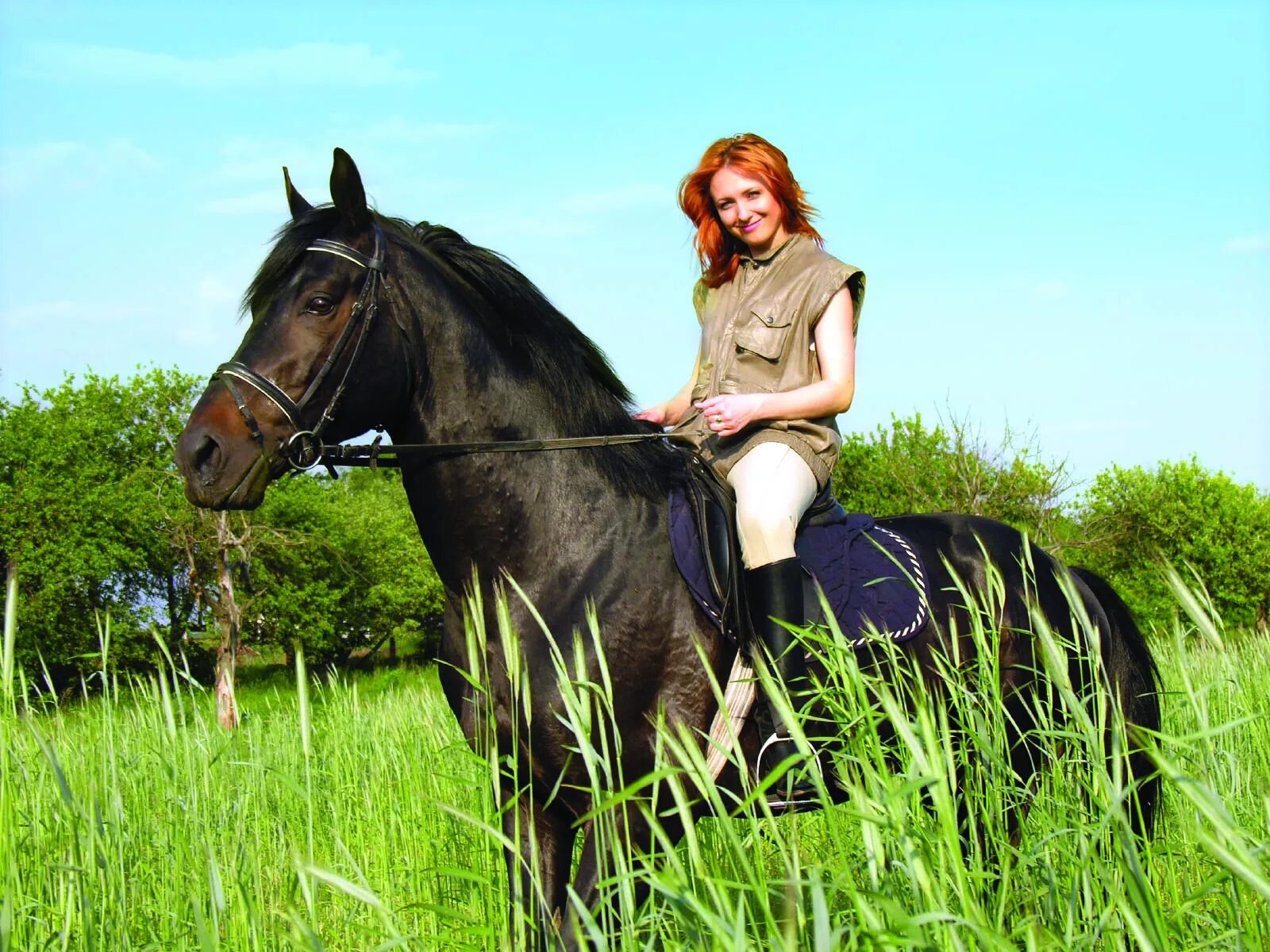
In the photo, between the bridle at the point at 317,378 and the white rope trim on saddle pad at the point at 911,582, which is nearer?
the bridle at the point at 317,378

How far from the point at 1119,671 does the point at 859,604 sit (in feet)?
4.78

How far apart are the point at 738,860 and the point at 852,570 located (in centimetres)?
215

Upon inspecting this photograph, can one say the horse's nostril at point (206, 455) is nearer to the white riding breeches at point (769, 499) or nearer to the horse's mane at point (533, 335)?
the horse's mane at point (533, 335)

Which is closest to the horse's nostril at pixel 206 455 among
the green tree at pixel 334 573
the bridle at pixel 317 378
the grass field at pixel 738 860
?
the bridle at pixel 317 378

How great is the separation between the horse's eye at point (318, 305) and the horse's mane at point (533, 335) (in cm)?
19

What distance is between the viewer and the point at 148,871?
11.7 ft

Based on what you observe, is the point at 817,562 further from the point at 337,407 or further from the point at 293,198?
the point at 293,198

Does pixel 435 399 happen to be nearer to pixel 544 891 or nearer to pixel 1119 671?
pixel 544 891

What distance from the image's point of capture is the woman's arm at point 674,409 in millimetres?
4438

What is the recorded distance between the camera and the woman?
12.2 feet

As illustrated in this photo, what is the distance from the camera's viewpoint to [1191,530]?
39219 mm

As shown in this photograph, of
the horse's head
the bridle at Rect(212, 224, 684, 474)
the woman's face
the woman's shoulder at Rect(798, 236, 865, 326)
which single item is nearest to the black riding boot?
the bridle at Rect(212, 224, 684, 474)

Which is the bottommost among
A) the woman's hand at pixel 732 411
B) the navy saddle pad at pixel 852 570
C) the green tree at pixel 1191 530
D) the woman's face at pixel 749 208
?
the green tree at pixel 1191 530

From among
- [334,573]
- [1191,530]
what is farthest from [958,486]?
[334,573]
